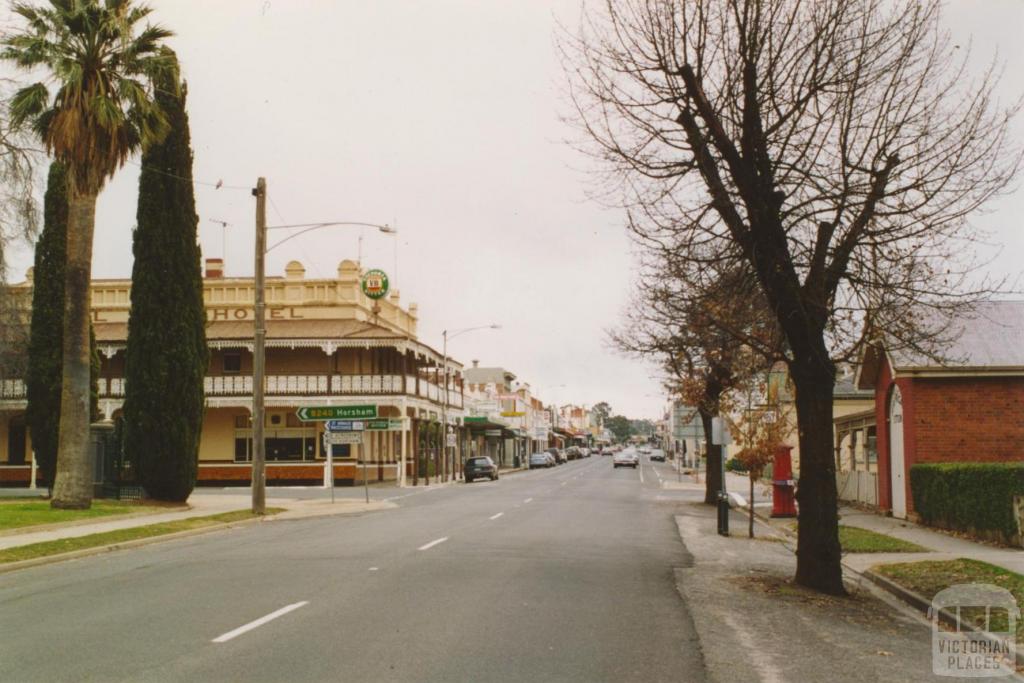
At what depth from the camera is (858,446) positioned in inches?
1796

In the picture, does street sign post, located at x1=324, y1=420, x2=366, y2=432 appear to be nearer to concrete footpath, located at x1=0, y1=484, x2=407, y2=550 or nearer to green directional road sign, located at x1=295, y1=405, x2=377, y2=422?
green directional road sign, located at x1=295, y1=405, x2=377, y2=422

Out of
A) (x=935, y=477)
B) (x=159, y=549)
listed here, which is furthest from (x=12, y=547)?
(x=935, y=477)

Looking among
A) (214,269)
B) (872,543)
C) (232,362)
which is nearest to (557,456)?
(214,269)

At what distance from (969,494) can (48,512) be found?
1989cm

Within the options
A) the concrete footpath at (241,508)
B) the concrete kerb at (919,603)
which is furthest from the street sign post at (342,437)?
the concrete kerb at (919,603)

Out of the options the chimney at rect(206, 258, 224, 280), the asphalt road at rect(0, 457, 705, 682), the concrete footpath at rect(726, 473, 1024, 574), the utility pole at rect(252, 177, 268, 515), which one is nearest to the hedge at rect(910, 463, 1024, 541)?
the concrete footpath at rect(726, 473, 1024, 574)

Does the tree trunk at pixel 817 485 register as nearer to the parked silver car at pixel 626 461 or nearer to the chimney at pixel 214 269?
the chimney at pixel 214 269

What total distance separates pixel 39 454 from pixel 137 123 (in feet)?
37.6

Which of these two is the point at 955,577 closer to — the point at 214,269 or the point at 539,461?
the point at 214,269

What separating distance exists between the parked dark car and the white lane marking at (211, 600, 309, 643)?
4499 cm

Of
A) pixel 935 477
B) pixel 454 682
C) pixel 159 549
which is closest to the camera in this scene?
pixel 454 682

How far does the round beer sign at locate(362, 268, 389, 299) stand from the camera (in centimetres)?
5094

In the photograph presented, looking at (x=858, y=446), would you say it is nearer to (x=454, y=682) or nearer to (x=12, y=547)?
(x=12, y=547)

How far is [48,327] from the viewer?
30.9m
